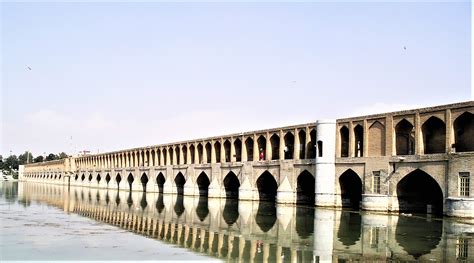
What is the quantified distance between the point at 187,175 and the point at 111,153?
95.5ft

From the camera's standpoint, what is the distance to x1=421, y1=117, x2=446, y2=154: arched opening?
2969 centimetres

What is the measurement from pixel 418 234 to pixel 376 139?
1169 centimetres

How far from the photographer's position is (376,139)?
32312mm

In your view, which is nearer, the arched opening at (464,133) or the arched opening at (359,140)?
the arched opening at (464,133)

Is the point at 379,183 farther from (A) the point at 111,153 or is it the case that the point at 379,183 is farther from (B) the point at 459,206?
(A) the point at 111,153

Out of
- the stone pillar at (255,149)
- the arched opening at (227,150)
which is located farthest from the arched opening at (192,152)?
the stone pillar at (255,149)

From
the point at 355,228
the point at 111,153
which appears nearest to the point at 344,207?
the point at 355,228

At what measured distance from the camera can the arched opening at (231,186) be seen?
47.9m

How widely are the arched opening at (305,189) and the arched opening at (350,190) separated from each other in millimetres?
2953

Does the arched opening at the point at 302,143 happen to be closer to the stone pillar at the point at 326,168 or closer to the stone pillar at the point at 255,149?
the stone pillar at the point at 326,168

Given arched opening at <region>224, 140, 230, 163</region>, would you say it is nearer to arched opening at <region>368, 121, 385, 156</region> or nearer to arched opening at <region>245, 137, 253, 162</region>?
arched opening at <region>245, 137, 253, 162</region>

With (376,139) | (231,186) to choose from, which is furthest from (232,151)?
(376,139)

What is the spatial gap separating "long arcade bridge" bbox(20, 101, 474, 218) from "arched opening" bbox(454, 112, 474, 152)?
0.05m

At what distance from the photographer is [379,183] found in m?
31.3
